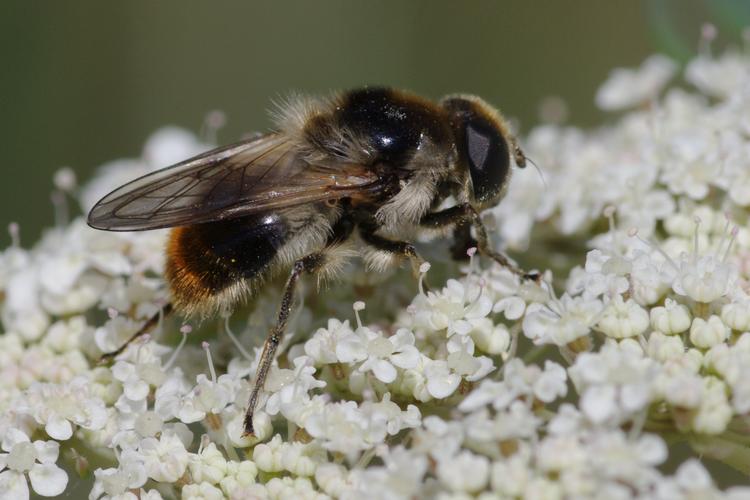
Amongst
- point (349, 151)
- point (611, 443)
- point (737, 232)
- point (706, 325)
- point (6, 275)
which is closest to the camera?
point (611, 443)

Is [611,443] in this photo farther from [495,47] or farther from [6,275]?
[495,47]

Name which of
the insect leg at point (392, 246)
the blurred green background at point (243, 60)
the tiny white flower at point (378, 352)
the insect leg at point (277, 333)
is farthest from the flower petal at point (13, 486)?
the blurred green background at point (243, 60)

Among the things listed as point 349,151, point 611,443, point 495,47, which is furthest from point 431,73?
point 611,443

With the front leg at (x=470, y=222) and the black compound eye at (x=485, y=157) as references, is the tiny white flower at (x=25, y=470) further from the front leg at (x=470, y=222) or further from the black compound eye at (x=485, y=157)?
the black compound eye at (x=485, y=157)

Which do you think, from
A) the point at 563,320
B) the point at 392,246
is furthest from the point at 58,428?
the point at 563,320

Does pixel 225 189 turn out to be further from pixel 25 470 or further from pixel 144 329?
pixel 25 470
